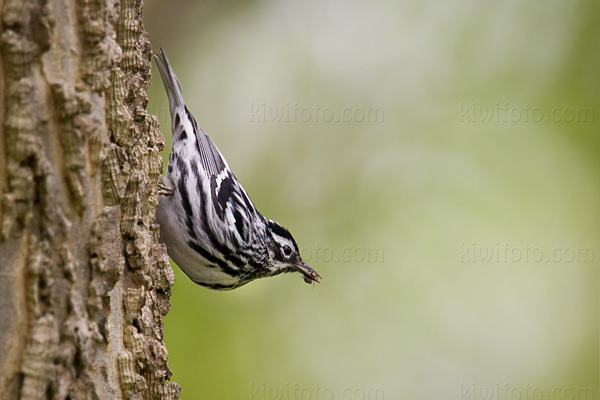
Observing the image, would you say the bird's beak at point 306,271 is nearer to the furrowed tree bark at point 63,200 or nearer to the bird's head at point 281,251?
the bird's head at point 281,251

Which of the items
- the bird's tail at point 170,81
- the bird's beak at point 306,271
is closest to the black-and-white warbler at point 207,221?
the bird's tail at point 170,81

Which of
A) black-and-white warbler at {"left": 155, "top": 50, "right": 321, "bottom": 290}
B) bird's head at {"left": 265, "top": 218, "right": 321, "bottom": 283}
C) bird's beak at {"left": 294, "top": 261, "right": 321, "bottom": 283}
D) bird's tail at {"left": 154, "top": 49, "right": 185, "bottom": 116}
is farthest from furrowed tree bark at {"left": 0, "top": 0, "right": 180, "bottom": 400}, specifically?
bird's beak at {"left": 294, "top": 261, "right": 321, "bottom": 283}

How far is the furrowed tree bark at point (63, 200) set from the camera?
1.80 meters

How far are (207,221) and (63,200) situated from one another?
2.01 metres

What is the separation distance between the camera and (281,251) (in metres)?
4.57

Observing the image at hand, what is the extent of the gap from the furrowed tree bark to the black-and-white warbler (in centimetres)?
144

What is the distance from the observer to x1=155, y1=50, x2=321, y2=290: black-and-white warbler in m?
3.93

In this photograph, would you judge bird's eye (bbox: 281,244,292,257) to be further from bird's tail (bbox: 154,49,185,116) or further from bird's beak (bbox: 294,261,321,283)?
bird's tail (bbox: 154,49,185,116)

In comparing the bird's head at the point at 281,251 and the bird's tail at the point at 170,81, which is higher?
the bird's tail at the point at 170,81

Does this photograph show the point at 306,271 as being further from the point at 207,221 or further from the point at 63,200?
the point at 63,200

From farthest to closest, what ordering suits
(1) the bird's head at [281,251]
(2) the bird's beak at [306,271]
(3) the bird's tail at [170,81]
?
(2) the bird's beak at [306,271] → (1) the bird's head at [281,251] → (3) the bird's tail at [170,81]

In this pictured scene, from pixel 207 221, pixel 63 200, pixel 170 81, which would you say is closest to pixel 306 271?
pixel 207 221

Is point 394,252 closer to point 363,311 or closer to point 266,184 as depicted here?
point 363,311

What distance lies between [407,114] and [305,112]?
1.10 metres
